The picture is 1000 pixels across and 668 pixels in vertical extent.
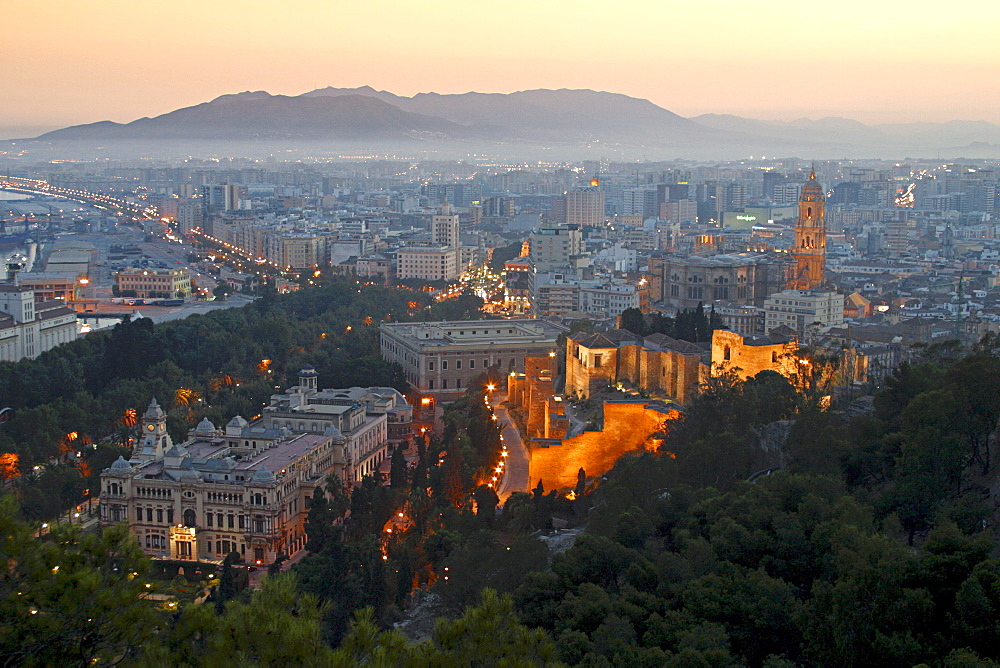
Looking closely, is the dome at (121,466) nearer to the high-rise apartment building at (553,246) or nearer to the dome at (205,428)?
the dome at (205,428)

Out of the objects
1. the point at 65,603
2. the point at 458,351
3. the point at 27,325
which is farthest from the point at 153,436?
the point at 27,325

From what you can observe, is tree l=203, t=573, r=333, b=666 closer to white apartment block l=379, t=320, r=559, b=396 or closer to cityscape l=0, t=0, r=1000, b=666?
cityscape l=0, t=0, r=1000, b=666

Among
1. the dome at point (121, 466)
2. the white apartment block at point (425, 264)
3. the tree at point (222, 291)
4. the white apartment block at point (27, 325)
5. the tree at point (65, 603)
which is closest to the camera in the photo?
the tree at point (65, 603)

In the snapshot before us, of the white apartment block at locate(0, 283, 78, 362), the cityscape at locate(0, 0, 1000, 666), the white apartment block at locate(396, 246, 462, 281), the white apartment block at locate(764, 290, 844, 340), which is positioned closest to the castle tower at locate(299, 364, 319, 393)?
the cityscape at locate(0, 0, 1000, 666)

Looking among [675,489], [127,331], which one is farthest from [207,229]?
[675,489]

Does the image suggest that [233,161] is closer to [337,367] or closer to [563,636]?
[337,367]

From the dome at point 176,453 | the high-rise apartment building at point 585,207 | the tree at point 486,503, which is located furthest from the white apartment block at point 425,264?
the tree at point 486,503
